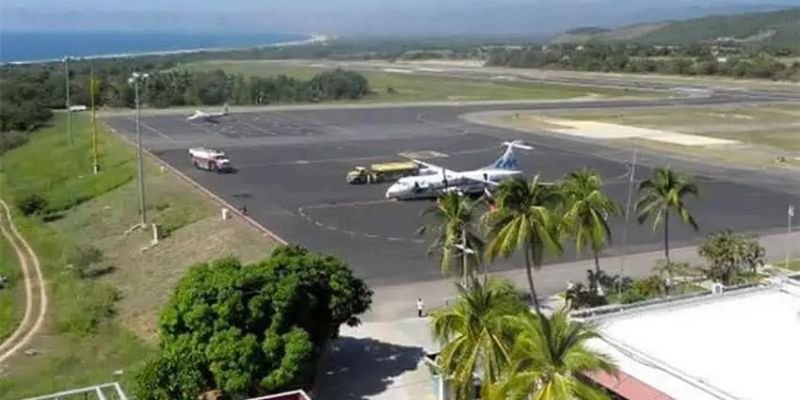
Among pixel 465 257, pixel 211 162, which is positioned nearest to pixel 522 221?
pixel 465 257

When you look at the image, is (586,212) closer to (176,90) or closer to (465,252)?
(465,252)

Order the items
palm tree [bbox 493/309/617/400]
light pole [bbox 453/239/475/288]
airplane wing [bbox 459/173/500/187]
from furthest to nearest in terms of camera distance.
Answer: airplane wing [bbox 459/173/500/187] → light pole [bbox 453/239/475/288] → palm tree [bbox 493/309/617/400]

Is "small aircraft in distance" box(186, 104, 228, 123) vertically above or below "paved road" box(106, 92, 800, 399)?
above

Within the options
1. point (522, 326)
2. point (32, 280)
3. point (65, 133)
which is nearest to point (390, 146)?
point (65, 133)

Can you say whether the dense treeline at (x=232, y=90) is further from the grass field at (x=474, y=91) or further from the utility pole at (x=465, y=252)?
the utility pole at (x=465, y=252)

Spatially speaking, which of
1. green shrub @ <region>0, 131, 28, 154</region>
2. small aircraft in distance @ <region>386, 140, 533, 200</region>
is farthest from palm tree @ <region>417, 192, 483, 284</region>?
green shrub @ <region>0, 131, 28, 154</region>

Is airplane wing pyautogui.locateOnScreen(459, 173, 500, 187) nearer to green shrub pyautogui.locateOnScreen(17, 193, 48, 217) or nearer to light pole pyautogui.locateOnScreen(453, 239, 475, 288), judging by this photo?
green shrub pyautogui.locateOnScreen(17, 193, 48, 217)
